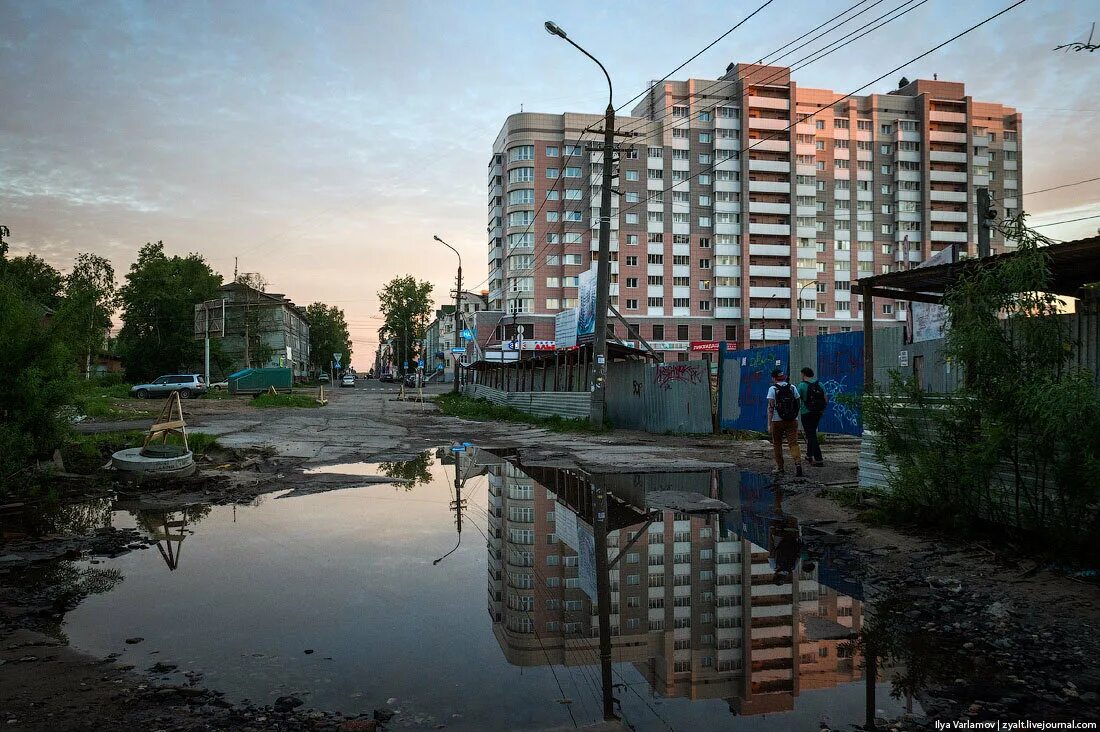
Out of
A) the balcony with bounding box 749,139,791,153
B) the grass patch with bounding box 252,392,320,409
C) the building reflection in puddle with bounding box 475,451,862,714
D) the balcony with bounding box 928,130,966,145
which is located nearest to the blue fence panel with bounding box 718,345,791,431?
the building reflection in puddle with bounding box 475,451,862,714

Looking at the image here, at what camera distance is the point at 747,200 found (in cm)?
8044

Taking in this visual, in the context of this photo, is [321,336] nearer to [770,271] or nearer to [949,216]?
[770,271]

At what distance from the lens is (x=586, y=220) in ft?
261

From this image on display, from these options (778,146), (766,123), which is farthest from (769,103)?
(778,146)

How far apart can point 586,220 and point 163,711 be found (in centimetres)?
7849

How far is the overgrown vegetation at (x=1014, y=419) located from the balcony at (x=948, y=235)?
88490 millimetres

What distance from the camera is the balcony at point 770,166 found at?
8081 cm

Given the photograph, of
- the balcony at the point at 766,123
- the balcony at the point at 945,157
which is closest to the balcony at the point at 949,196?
the balcony at the point at 945,157

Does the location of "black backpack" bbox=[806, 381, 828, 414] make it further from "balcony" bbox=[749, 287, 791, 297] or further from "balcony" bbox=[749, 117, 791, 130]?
"balcony" bbox=[749, 117, 791, 130]

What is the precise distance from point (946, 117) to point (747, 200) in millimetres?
26364

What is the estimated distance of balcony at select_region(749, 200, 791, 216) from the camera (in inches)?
3191

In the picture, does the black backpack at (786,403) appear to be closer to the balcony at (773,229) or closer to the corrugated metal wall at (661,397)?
the corrugated metal wall at (661,397)

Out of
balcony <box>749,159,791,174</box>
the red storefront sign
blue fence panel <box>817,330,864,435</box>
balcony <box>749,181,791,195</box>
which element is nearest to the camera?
blue fence panel <box>817,330,864,435</box>

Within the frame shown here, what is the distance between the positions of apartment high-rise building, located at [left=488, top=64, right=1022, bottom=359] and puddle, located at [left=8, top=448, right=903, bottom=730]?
67534mm
